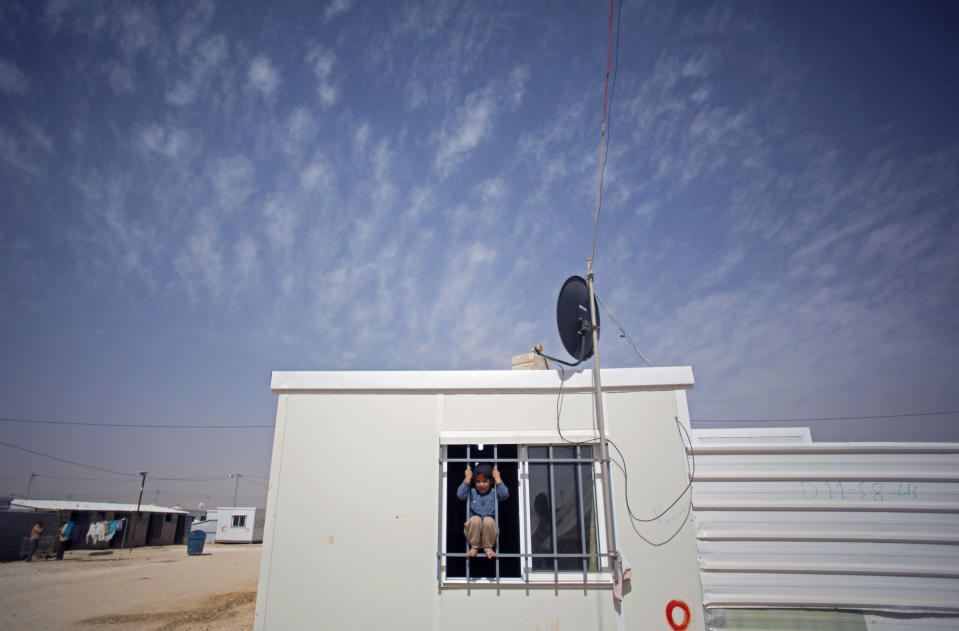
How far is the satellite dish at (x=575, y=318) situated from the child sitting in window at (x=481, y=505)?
5.57ft

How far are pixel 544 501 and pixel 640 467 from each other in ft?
3.57

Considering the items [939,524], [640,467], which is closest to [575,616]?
[640,467]

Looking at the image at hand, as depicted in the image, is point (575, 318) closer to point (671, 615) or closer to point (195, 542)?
point (671, 615)

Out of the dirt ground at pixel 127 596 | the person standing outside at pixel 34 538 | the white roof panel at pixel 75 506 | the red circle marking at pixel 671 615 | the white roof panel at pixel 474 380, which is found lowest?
the dirt ground at pixel 127 596

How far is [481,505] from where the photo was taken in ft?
17.5

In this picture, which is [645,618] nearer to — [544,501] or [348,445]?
[544,501]

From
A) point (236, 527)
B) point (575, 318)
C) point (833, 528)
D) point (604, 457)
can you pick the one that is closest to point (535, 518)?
point (604, 457)

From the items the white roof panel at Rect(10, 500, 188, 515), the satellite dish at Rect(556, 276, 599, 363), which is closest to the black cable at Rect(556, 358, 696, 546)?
the satellite dish at Rect(556, 276, 599, 363)

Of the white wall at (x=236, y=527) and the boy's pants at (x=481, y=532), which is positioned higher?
the boy's pants at (x=481, y=532)

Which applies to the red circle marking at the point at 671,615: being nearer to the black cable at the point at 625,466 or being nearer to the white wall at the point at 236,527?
the black cable at the point at 625,466

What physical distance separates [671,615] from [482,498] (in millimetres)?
2149

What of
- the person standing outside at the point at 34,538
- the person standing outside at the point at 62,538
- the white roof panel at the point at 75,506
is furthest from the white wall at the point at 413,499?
the white roof panel at the point at 75,506

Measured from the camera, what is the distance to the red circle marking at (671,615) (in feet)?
16.2

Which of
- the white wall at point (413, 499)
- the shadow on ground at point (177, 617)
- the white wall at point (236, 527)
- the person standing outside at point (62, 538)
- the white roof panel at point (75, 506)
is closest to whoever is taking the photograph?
the white wall at point (413, 499)
